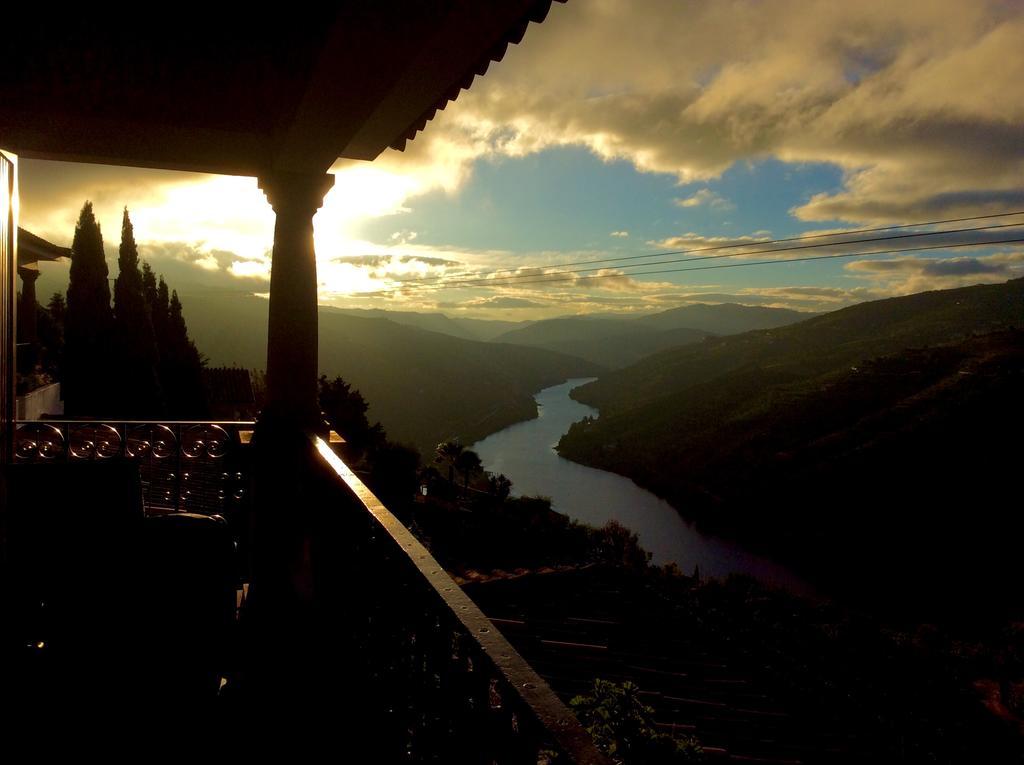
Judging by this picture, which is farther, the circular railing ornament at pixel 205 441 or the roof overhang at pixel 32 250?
the roof overhang at pixel 32 250

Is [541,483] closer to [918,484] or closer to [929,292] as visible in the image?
[918,484]

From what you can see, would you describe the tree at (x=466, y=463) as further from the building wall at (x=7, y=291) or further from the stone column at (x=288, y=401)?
the building wall at (x=7, y=291)

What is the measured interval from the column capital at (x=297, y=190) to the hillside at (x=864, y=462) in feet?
202

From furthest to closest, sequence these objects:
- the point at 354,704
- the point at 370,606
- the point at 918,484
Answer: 1. the point at 918,484
2. the point at 354,704
3. the point at 370,606

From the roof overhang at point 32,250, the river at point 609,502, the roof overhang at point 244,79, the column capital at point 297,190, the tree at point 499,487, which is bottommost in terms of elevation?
the river at point 609,502

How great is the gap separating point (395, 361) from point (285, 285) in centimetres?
11847

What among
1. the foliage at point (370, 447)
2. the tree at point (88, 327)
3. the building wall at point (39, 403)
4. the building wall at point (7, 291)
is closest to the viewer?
the building wall at point (7, 291)

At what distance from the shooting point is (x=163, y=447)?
457cm

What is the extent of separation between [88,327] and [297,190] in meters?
21.5

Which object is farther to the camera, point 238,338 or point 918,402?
point 238,338

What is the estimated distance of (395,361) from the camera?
120m

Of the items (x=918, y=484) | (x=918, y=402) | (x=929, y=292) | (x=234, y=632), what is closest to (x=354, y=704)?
(x=234, y=632)

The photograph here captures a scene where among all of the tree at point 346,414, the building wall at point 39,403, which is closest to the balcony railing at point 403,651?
the building wall at point 39,403

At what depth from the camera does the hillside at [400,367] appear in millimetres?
104062
